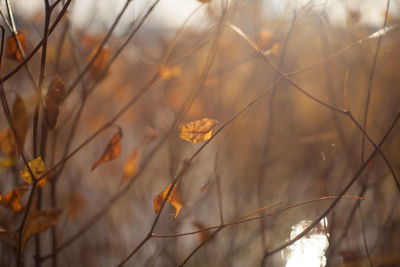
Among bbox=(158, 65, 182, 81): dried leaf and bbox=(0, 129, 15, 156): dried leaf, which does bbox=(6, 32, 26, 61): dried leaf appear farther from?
bbox=(158, 65, 182, 81): dried leaf

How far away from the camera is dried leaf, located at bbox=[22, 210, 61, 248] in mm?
587

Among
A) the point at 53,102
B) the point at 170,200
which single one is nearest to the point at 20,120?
the point at 53,102

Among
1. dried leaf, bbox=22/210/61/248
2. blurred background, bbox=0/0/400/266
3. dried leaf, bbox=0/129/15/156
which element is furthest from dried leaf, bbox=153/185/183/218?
dried leaf, bbox=0/129/15/156

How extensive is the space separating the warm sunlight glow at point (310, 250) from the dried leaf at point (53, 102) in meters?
0.65

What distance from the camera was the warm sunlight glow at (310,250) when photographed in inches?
34.2

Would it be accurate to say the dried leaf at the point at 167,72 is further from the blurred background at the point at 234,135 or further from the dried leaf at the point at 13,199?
the dried leaf at the point at 13,199

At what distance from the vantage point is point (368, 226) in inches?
42.4

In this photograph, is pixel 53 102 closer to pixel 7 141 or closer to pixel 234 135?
pixel 7 141

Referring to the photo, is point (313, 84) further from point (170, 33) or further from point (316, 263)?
point (316, 263)

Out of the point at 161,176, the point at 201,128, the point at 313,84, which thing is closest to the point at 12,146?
the point at 201,128

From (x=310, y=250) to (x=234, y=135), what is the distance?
433 mm

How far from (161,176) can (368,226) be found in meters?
0.88

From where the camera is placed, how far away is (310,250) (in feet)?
2.90

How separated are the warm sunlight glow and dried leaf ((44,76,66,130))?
2.12 feet
